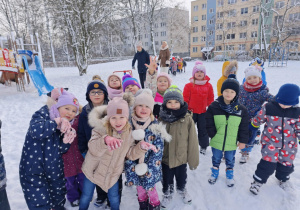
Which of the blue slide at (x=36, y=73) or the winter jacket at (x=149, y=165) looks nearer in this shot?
the winter jacket at (x=149, y=165)

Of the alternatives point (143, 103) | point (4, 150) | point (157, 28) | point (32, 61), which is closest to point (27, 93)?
point (32, 61)

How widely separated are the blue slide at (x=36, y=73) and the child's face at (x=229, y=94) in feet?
26.7

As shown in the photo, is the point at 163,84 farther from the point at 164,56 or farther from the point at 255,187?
the point at 164,56

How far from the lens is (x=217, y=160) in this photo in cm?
286

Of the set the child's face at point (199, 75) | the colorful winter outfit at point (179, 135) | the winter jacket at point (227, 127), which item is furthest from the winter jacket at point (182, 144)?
the child's face at point (199, 75)

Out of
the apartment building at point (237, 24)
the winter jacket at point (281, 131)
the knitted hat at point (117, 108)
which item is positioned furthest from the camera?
the apartment building at point (237, 24)

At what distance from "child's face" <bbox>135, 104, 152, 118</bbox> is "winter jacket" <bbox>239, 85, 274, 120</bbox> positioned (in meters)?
2.12

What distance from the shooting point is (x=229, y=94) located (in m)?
2.57

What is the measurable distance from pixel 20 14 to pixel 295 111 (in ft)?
96.5

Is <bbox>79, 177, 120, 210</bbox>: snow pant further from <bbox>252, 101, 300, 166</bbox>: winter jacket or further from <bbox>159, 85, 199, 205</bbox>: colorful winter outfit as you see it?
<bbox>252, 101, 300, 166</bbox>: winter jacket

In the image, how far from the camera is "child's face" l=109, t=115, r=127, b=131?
194cm

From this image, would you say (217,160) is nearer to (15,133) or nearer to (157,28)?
(15,133)

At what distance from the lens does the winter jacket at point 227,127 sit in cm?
263

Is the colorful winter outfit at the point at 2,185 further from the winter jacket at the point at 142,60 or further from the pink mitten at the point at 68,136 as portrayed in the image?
the winter jacket at the point at 142,60
